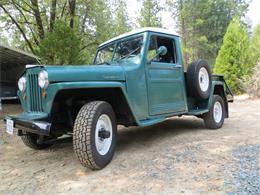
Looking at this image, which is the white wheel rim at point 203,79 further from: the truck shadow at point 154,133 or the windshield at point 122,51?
the windshield at point 122,51

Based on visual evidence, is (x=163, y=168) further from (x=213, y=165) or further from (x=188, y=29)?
(x=188, y=29)

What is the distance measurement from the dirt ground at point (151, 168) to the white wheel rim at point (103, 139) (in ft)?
0.69

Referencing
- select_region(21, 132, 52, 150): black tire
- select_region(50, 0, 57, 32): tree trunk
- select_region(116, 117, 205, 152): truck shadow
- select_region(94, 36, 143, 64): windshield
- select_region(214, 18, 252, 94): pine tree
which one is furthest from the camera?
select_region(214, 18, 252, 94): pine tree

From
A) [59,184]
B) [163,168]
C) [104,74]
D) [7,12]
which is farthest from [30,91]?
[7,12]

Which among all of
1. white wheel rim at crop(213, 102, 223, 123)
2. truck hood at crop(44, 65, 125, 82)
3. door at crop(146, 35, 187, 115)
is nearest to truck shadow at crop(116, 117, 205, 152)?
white wheel rim at crop(213, 102, 223, 123)

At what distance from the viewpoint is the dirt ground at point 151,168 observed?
2.52 metres

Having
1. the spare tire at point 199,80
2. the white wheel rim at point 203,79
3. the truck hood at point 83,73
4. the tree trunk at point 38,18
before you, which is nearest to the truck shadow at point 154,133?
the spare tire at point 199,80

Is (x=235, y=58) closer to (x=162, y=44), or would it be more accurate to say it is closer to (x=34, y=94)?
(x=162, y=44)

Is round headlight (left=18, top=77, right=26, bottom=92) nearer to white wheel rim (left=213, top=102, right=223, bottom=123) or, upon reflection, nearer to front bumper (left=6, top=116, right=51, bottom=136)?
front bumper (left=6, top=116, right=51, bottom=136)

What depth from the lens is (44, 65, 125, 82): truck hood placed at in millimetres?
2887

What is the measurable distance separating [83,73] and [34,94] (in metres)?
0.69

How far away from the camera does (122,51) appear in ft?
14.4

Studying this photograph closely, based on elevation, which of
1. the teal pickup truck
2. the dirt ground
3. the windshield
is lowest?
the dirt ground

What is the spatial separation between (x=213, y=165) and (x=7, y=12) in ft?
43.4
